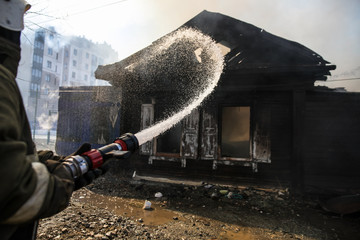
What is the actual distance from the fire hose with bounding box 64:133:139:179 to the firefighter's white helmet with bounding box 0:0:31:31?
91cm

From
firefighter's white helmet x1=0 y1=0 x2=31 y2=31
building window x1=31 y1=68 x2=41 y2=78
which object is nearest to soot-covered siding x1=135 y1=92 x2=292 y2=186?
firefighter's white helmet x1=0 y1=0 x2=31 y2=31

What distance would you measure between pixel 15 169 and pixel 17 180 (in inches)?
2.0

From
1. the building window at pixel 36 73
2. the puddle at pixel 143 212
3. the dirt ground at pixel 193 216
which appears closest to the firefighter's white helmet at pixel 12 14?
the dirt ground at pixel 193 216

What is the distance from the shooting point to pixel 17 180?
835 millimetres

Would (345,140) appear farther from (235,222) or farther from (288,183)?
(235,222)

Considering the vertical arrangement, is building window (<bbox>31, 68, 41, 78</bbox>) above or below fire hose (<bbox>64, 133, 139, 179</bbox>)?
above

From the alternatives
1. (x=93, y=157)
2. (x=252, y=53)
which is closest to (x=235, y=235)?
(x=93, y=157)

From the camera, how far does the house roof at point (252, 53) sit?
19.7ft

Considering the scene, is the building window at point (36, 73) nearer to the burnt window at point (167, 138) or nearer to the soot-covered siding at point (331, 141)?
the burnt window at point (167, 138)

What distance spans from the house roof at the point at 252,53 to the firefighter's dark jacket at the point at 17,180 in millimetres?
6099

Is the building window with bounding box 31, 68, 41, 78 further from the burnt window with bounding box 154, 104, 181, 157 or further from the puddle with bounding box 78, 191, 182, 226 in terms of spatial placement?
the puddle with bounding box 78, 191, 182, 226

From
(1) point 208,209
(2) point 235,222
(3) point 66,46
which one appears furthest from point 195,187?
(3) point 66,46

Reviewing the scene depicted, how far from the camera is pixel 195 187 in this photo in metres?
6.44

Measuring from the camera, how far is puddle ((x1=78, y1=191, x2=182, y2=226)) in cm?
422
